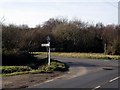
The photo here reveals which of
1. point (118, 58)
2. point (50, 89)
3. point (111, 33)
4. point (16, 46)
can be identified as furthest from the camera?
point (111, 33)

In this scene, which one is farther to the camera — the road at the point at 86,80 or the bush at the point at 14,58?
the bush at the point at 14,58

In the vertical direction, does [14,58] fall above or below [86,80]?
above

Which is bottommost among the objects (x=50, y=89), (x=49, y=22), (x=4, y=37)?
(x=50, y=89)

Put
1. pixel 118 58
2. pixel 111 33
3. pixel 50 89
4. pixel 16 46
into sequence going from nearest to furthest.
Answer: pixel 50 89 → pixel 16 46 → pixel 118 58 → pixel 111 33

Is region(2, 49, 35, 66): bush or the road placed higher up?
region(2, 49, 35, 66): bush

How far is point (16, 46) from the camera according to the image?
41531 mm

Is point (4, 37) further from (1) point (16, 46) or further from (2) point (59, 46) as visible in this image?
(2) point (59, 46)

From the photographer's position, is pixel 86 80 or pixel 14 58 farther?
pixel 14 58

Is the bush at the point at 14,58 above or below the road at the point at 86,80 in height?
above

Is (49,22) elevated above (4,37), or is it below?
above

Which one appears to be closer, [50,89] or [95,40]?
[50,89]

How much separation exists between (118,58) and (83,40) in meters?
18.2

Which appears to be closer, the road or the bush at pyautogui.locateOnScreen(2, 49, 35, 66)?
the road

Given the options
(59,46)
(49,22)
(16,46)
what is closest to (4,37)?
(16,46)
